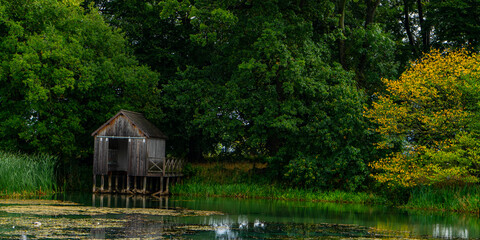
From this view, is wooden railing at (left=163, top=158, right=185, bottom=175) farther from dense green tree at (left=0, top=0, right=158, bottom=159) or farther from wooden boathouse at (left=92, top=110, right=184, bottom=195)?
dense green tree at (left=0, top=0, right=158, bottom=159)

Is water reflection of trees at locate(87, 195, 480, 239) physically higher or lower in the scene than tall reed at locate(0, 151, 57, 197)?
lower

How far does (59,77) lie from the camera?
102 ft

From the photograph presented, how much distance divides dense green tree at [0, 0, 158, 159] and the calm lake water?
12.0 m

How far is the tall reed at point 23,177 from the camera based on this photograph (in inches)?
994

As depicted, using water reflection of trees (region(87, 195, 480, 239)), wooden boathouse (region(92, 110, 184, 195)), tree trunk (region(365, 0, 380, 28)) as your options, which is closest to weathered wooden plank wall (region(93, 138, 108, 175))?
wooden boathouse (region(92, 110, 184, 195))

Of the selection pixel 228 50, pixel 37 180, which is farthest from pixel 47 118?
pixel 228 50

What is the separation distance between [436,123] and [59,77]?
1879 centimetres

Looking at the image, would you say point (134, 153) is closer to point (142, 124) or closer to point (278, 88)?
point (142, 124)

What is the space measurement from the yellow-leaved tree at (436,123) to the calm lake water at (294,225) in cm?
215

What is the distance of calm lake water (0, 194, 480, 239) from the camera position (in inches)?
572

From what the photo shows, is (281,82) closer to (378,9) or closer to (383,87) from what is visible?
(383,87)

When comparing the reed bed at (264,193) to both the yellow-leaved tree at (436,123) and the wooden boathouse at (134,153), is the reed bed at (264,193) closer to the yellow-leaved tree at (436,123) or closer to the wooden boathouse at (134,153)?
the wooden boathouse at (134,153)

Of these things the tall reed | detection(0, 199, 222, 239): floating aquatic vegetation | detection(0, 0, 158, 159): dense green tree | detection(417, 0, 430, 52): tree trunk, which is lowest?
detection(0, 199, 222, 239): floating aquatic vegetation

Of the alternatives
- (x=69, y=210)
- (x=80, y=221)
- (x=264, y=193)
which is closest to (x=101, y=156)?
(x=264, y=193)
